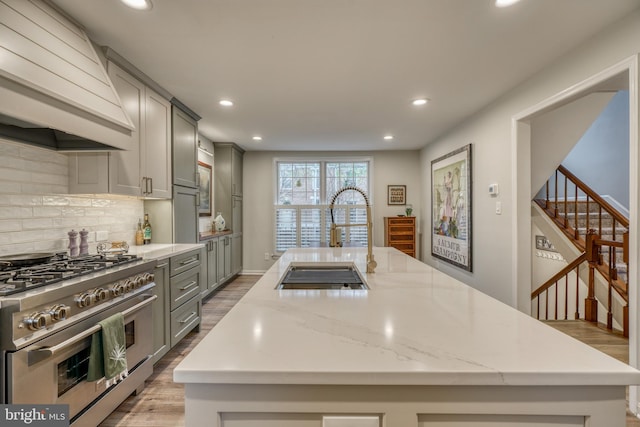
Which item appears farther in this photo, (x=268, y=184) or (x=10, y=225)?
(x=268, y=184)

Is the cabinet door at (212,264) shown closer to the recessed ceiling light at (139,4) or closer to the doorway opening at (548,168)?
the recessed ceiling light at (139,4)

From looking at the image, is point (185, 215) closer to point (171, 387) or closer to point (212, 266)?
point (212, 266)

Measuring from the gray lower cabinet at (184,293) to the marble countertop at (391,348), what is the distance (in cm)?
174

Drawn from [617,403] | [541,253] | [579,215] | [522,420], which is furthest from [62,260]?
[579,215]

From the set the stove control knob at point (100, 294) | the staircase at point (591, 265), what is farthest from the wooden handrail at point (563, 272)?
the stove control knob at point (100, 294)

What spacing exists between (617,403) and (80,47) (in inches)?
108

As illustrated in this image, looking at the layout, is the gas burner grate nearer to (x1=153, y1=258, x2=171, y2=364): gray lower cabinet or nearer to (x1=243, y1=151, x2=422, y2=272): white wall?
(x1=153, y1=258, x2=171, y2=364): gray lower cabinet

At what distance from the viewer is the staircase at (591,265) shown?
3025 mm

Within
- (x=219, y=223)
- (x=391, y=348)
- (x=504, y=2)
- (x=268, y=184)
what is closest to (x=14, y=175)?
(x=391, y=348)

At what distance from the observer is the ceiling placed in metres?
1.76

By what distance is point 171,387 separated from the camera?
219 cm

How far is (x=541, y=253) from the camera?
13.3 feet

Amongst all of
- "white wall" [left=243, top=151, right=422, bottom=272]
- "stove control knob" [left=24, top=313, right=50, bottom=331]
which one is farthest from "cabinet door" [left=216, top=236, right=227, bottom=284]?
"stove control knob" [left=24, top=313, right=50, bottom=331]

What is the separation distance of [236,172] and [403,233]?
3.20m
